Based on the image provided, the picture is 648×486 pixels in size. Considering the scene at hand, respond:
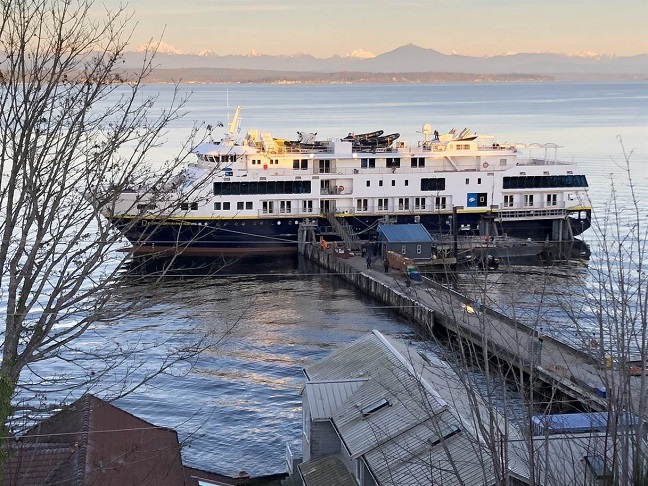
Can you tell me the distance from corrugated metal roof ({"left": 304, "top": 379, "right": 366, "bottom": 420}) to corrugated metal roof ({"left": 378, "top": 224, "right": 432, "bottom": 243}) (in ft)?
78.1

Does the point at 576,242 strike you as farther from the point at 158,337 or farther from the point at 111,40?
the point at 111,40

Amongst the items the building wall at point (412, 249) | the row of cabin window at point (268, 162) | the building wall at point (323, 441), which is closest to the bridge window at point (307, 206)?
the row of cabin window at point (268, 162)

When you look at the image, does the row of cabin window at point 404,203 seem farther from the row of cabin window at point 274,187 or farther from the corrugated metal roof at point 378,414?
the corrugated metal roof at point 378,414

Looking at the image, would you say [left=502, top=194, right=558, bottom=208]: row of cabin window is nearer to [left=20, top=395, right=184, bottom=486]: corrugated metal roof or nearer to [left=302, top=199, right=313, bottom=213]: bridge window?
[left=302, top=199, right=313, bottom=213]: bridge window

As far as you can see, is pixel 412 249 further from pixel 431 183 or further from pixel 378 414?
pixel 378 414

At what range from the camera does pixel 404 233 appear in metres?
41.4

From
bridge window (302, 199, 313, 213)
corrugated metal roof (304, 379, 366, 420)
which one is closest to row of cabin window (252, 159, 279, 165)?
bridge window (302, 199, 313, 213)

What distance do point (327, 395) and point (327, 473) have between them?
1.81 metres

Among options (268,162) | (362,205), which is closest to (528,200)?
(362,205)

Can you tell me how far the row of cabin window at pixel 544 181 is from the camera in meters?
47.3

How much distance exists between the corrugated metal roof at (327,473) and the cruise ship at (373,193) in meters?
28.3

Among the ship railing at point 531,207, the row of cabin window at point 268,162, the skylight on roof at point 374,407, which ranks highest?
the row of cabin window at point 268,162

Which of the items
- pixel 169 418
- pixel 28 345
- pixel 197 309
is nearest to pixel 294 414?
pixel 169 418

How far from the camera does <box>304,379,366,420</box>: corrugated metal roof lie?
16.2 meters
